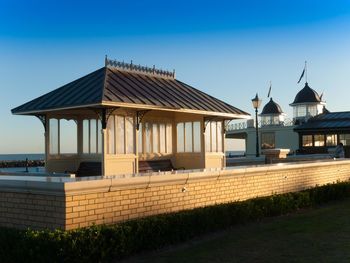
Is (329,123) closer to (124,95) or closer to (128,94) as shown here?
(128,94)

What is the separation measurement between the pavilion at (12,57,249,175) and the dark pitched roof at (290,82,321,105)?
4203 cm

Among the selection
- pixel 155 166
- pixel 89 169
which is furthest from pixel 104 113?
pixel 155 166

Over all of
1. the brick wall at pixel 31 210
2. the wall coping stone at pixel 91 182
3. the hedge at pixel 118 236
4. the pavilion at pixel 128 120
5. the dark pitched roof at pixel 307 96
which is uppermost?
the dark pitched roof at pixel 307 96

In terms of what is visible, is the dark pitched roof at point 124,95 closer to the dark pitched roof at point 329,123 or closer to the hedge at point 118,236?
the hedge at point 118,236

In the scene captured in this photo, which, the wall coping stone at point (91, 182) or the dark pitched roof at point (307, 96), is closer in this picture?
the wall coping stone at point (91, 182)

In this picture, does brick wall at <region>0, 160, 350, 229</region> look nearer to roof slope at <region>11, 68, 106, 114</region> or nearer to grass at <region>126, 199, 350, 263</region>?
grass at <region>126, 199, 350, 263</region>

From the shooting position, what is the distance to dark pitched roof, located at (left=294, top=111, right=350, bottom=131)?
1574 inches

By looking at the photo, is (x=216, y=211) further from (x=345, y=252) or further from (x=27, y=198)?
(x=27, y=198)

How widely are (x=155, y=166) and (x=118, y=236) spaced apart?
348 inches

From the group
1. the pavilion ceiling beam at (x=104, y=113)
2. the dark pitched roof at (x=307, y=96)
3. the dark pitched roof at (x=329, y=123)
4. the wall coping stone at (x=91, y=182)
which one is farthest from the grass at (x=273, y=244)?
the dark pitched roof at (x=307, y=96)

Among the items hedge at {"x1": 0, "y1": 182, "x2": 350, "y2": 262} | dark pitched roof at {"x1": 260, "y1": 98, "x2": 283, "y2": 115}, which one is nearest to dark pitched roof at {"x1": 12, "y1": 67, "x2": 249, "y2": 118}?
hedge at {"x1": 0, "y1": 182, "x2": 350, "y2": 262}

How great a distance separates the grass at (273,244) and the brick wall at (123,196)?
1.01m

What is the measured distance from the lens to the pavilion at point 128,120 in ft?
49.8

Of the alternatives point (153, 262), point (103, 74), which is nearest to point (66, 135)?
point (103, 74)
